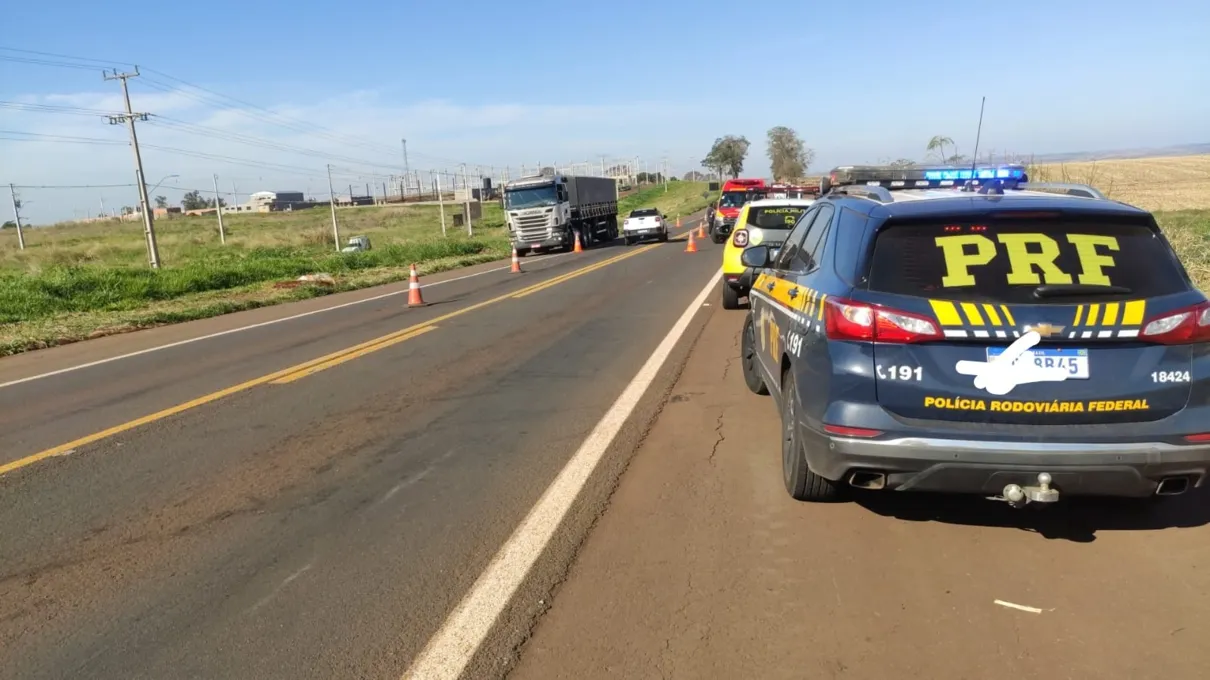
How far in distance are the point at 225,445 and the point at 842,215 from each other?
15.7 feet

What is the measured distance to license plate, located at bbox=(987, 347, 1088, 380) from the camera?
3.64m

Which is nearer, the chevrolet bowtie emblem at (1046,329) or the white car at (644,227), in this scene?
the chevrolet bowtie emblem at (1046,329)

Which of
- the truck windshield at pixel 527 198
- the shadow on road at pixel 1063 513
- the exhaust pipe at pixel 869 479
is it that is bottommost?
the shadow on road at pixel 1063 513

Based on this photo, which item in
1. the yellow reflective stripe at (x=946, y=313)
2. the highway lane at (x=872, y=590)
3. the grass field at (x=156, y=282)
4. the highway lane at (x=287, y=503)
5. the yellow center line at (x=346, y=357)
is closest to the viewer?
the highway lane at (x=872, y=590)

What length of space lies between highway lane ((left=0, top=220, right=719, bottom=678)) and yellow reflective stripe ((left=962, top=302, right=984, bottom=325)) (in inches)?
85.4

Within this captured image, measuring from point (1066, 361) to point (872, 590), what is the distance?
1.31 m

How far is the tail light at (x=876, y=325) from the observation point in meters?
3.77

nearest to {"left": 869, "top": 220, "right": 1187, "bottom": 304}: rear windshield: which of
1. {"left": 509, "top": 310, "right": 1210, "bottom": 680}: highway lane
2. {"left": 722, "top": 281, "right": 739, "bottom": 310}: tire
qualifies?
{"left": 509, "top": 310, "right": 1210, "bottom": 680}: highway lane

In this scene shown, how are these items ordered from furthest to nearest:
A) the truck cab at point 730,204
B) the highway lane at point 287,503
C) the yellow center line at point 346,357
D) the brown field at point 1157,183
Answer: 1. the truck cab at point 730,204
2. the brown field at point 1157,183
3. the yellow center line at point 346,357
4. the highway lane at point 287,503

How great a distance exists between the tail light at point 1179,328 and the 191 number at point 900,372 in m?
0.95

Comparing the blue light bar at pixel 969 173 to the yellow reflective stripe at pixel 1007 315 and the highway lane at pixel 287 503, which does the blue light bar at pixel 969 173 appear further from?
the yellow reflective stripe at pixel 1007 315

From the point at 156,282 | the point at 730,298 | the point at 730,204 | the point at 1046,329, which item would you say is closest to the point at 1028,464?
the point at 1046,329

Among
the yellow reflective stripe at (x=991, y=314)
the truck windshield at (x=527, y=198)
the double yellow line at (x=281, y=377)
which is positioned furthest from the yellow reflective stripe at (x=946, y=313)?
the truck windshield at (x=527, y=198)

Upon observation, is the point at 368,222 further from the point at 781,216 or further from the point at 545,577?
the point at 545,577
